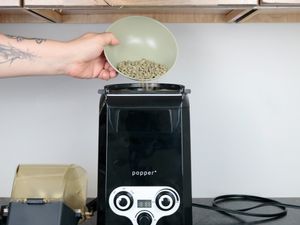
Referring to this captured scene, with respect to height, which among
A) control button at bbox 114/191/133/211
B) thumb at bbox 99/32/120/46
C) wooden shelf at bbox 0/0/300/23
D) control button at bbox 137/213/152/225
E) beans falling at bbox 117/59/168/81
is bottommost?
control button at bbox 137/213/152/225

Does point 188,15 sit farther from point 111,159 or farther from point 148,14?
point 111,159

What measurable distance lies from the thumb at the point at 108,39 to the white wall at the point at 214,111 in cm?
28

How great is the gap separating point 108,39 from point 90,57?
0.07 m

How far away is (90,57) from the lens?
107 cm

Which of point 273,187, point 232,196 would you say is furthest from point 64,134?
point 273,187

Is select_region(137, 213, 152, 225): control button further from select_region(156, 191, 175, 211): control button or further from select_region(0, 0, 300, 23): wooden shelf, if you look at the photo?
select_region(0, 0, 300, 23): wooden shelf

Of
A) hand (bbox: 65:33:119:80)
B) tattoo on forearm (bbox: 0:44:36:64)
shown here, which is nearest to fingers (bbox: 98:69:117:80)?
hand (bbox: 65:33:119:80)

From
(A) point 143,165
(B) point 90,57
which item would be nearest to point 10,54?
(B) point 90,57

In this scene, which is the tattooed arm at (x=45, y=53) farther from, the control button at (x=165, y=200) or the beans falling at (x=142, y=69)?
the control button at (x=165, y=200)

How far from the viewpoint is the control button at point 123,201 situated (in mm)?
888

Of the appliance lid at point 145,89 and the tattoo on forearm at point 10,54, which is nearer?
the appliance lid at point 145,89

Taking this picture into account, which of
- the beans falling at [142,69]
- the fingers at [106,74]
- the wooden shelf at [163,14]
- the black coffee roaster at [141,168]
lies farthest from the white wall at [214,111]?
the black coffee roaster at [141,168]

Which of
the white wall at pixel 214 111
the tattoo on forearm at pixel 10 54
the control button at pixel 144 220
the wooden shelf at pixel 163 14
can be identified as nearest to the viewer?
the control button at pixel 144 220

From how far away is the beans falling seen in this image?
3.37 feet
